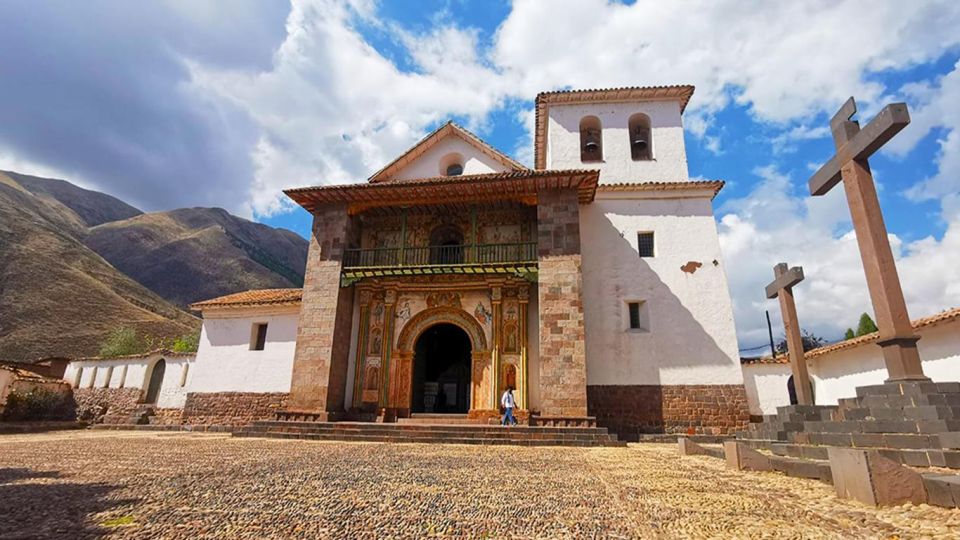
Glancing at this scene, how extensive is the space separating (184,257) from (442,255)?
2598 inches

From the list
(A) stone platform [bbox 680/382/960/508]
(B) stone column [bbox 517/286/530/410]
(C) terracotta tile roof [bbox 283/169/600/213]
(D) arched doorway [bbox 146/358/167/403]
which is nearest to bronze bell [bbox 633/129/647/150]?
(C) terracotta tile roof [bbox 283/169/600/213]

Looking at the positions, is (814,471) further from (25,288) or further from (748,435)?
(25,288)

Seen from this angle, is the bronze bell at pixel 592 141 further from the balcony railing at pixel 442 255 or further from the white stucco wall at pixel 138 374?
the white stucco wall at pixel 138 374

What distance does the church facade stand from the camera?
12070mm

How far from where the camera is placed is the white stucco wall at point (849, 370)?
352 inches

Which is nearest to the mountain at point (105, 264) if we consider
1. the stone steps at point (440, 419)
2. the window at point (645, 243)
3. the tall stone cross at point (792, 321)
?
the stone steps at point (440, 419)

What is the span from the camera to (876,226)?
5871mm

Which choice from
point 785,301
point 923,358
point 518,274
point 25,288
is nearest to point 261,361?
point 518,274

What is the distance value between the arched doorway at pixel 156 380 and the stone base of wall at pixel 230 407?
2019 millimetres

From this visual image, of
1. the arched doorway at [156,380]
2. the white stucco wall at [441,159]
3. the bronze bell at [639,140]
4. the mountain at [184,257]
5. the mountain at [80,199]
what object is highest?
the mountain at [80,199]

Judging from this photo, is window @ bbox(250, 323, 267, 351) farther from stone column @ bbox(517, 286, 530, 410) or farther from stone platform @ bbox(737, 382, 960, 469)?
stone platform @ bbox(737, 382, 960, 469)

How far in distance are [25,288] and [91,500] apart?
44.4 m

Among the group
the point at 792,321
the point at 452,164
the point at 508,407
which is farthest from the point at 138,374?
the point at 792,321

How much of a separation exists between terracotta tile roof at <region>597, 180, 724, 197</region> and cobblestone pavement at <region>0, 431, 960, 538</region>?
9.79 metres
